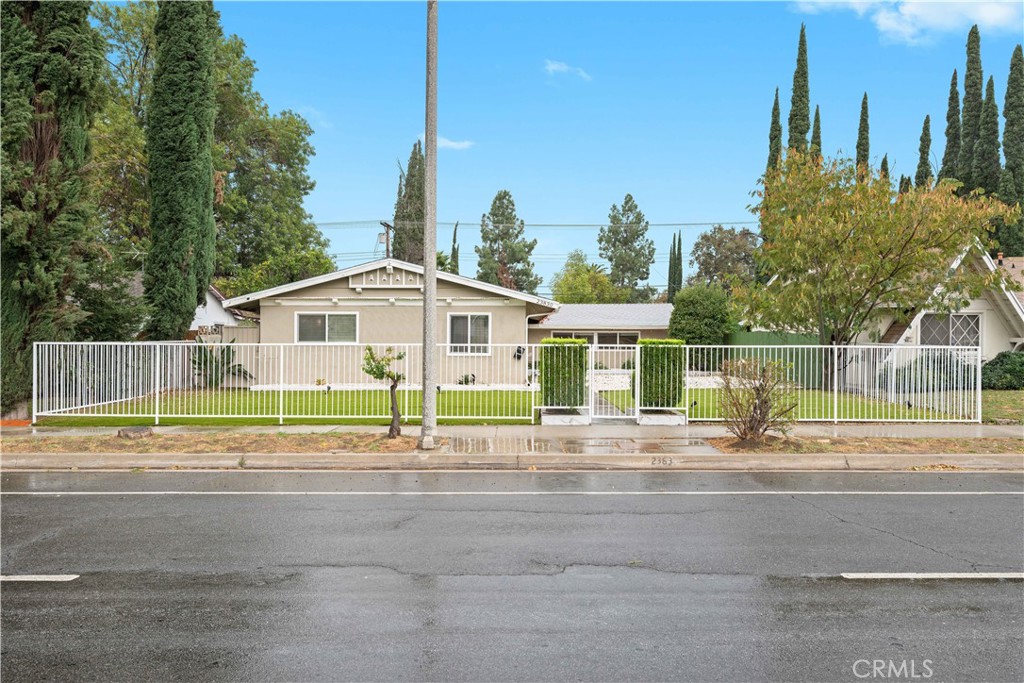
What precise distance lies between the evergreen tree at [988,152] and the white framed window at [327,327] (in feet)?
131

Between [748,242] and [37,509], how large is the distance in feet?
203

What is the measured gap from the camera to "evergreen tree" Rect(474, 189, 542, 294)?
2687 inches

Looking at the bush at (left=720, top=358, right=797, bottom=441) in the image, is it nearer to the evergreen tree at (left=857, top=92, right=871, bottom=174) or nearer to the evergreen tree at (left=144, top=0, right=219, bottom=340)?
the evergreen tree at (left=144, top=0, right=219, bottom=340)

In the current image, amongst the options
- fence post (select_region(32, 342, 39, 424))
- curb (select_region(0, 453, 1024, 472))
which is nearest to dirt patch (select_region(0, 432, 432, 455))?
curb (select_region(0, 453, 1024, 472))

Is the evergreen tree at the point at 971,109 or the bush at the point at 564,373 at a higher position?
the evergreen tree at the point at 971,109

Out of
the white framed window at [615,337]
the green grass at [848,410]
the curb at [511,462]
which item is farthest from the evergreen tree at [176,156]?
the white framed window at [615,337]

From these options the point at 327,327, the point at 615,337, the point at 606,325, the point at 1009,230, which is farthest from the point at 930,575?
the point at 1009,230

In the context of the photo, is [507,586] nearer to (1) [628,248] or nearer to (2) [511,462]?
(2) [511,462]

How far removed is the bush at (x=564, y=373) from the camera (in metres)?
14.7

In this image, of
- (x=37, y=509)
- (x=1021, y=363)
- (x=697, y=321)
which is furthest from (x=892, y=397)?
(x=697, y=321)

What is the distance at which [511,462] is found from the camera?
11.1 meters

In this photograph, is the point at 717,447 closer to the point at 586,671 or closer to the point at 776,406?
the point at 776,406

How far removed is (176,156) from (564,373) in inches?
615

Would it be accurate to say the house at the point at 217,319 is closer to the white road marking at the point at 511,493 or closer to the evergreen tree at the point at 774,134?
the white road marking at the point at 511,493
